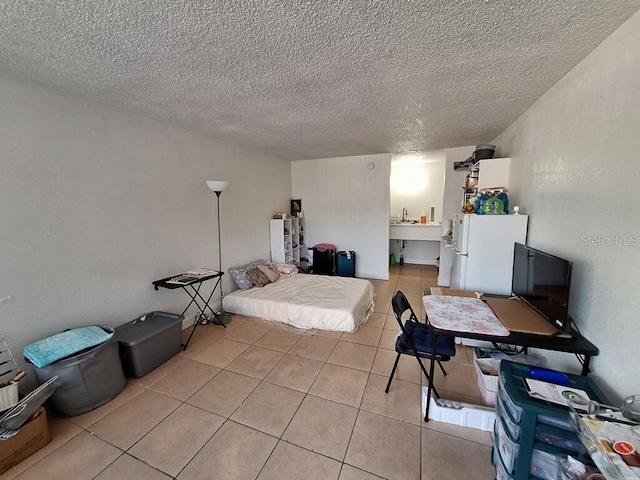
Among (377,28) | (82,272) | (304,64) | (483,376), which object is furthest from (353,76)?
(82,272)

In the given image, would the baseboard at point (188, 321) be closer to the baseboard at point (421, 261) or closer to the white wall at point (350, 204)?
the white wall at point (350, 204)

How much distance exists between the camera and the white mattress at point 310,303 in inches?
117

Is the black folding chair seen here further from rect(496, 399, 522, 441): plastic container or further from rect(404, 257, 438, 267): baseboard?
rect(404, 257, 438, 267): baseboard

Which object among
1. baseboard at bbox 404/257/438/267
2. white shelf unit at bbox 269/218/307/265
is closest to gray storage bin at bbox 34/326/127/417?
white shelf unit at bbox 269/218/307/265

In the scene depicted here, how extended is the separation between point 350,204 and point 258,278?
240 centimetres

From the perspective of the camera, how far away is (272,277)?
3971mm

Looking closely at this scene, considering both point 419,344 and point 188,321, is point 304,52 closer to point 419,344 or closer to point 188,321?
point 419,344

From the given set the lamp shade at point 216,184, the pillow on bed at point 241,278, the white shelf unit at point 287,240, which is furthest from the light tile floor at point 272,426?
the white shelf unit at point 287,240

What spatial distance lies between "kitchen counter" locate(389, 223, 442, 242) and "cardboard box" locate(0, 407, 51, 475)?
542 centimetres

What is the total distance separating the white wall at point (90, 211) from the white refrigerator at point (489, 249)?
10.3 ft

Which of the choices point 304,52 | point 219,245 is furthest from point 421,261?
point 304,52

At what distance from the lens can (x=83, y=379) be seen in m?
1.77

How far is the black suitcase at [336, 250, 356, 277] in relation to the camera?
198 inches

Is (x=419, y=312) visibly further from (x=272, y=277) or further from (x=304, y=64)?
(x=304, y=64)
